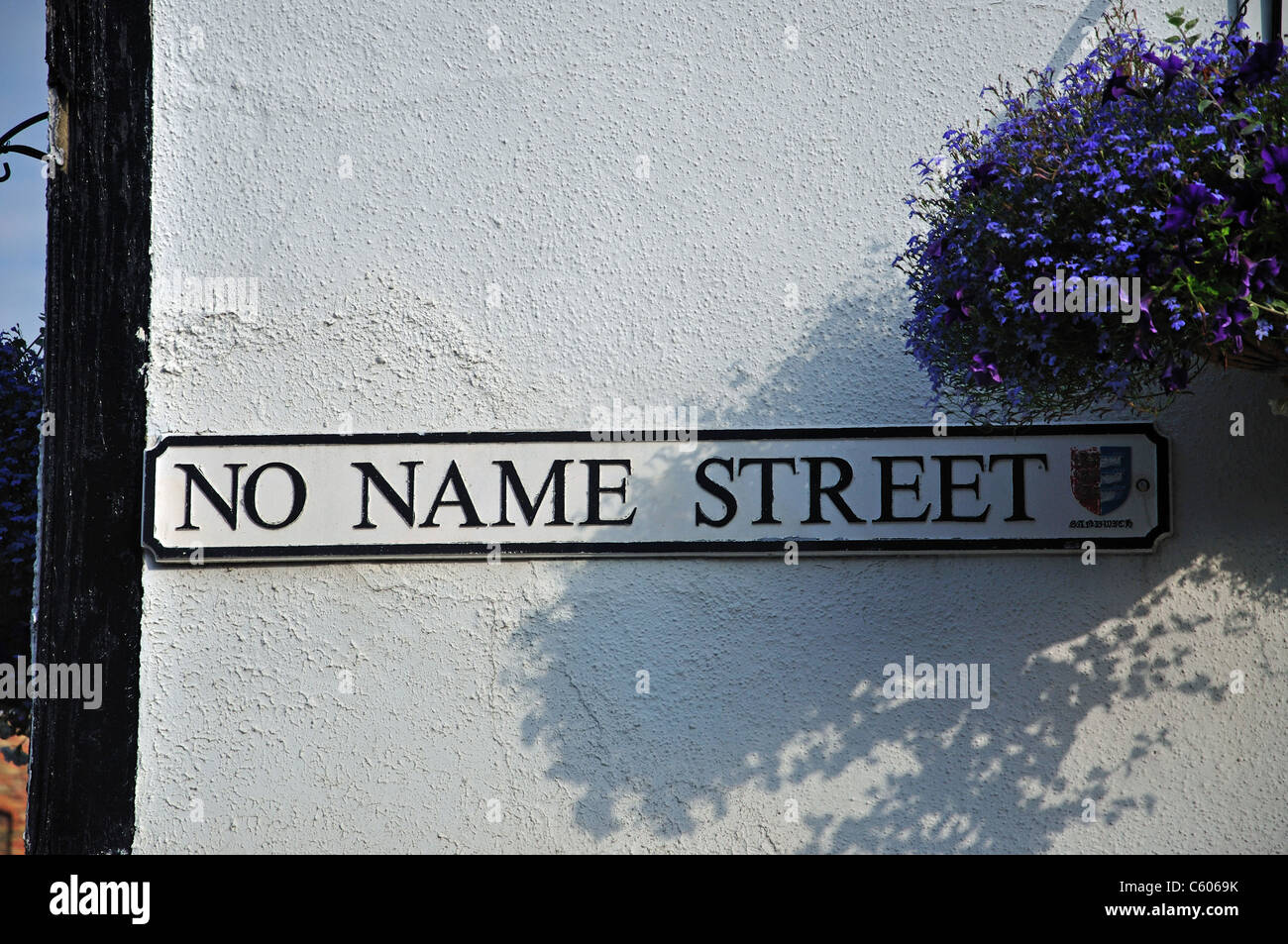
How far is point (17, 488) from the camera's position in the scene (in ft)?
15.3

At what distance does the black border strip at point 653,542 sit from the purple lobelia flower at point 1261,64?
48.7 inches

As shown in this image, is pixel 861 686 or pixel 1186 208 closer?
pixel 1186 208

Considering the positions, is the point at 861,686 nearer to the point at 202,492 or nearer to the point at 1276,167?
the point at 1276,167

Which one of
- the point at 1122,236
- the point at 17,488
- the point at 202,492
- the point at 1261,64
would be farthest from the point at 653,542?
the point at 17,488

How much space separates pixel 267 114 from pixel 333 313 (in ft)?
2.59

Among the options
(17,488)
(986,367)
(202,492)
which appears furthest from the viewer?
(17,488)

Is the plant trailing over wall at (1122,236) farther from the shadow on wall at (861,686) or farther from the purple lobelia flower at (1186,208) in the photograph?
the shadow on wall at (861,686)

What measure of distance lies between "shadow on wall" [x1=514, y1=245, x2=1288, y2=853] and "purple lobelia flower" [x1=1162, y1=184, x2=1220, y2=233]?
1298mm

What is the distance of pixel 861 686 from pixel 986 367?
124cm

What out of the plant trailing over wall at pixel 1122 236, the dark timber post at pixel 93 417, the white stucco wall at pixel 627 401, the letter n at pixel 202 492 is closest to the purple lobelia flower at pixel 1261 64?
→ the plant trailing over wall at pixel 1122 236

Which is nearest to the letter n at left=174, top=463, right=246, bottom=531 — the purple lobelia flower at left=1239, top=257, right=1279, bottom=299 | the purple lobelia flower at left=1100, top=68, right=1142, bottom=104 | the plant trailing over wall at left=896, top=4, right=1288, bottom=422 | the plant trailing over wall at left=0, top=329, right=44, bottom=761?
the plant trailing over wall at left=0, top=329, right=44, bottom=761

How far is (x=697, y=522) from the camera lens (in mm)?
3451

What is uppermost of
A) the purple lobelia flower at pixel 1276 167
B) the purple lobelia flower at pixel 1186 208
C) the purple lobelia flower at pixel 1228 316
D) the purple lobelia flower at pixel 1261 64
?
the purple lobelia flower at pixel 1261 64

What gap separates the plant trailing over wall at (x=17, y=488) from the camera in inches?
181
